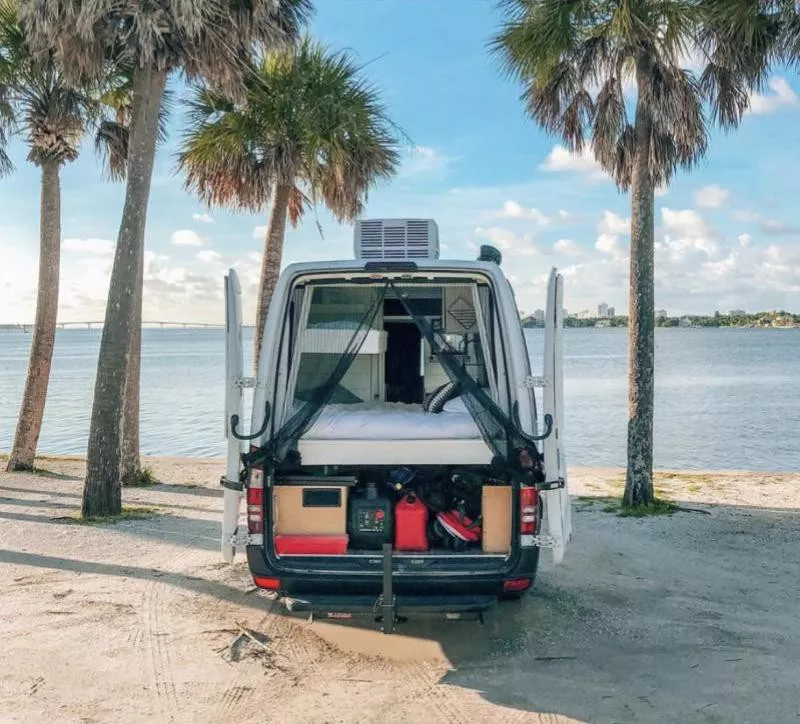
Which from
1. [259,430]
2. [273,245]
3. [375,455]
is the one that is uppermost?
[273,245]

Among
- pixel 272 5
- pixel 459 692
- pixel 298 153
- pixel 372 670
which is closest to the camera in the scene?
pixel 459 692

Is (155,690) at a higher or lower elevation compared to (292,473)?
lower

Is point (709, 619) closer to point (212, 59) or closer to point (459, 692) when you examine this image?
point (459, 692)

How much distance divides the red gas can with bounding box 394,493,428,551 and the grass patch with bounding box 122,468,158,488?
778cm

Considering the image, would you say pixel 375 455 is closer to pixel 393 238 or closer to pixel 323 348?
pixel 323 348

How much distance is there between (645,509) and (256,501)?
20.7 feet

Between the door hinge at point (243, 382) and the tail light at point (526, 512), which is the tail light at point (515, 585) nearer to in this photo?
the tail light at point (526, 512)

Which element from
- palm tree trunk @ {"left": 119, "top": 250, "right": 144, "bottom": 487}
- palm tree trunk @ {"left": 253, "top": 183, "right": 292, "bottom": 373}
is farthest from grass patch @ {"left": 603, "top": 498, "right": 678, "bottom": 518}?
palm tree trunk @ {"left": 119, "top": 250, "right": 144, "bottom": 487}

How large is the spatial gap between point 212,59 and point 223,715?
822 centimetres

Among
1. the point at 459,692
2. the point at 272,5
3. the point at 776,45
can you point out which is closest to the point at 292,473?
the point at 459,692

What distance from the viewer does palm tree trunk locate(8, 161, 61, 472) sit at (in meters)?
12.9

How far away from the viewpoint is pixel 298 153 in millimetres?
12586

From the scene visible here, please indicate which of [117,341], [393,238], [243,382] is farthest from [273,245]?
[243,382]

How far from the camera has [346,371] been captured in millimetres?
5297
